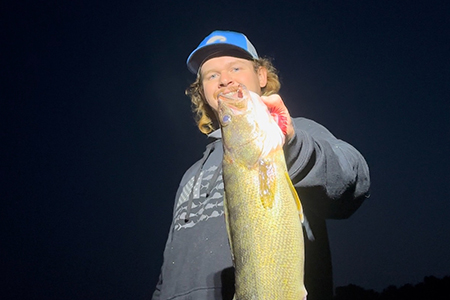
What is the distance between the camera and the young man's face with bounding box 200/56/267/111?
135 inches

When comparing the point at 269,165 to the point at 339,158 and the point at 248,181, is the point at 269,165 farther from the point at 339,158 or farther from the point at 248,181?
the point at 339,158

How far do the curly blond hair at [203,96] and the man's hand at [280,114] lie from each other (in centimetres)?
188

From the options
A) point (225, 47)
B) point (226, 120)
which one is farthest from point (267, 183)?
point (225, 47)

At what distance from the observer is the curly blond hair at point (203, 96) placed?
4281mm

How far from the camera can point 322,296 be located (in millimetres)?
2453

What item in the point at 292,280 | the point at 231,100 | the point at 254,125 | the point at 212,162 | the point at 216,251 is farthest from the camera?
the point at 212,162

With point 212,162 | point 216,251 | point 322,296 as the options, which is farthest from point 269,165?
point 212,162

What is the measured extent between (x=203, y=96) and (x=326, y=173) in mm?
2784

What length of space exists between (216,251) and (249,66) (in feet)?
7.07

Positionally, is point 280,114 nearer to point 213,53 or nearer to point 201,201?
point 201,201

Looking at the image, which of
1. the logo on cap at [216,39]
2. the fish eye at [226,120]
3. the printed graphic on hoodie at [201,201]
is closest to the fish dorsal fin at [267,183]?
the fish eye at [226,120]

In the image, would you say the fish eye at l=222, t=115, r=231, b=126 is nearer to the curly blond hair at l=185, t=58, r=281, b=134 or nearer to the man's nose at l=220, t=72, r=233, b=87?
the man's nose at l=220, t=72, r=233, b=87

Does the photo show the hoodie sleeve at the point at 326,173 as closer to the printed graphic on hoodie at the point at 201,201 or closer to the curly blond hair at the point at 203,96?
the printed graphic on hoodie at the point at 201,201

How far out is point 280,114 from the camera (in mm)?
2074
